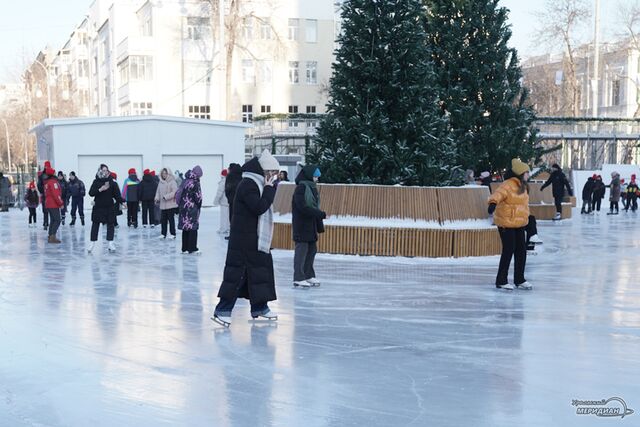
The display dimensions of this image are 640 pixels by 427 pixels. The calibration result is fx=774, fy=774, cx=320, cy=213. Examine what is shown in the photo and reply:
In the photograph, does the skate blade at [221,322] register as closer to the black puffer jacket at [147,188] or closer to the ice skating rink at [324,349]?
the ice skating rink at [324,349]

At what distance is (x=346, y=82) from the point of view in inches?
623

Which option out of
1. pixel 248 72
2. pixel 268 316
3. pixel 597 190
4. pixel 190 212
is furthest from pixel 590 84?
pixel 268 316

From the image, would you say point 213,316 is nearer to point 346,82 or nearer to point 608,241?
point 346,82

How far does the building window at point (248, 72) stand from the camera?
195 feet

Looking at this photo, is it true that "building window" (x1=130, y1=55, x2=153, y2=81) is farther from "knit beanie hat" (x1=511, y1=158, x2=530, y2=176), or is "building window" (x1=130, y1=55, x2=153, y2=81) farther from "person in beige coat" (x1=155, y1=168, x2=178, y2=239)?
"knit beanie hat" (x1=511, y1=158, x2=530, y2=176)

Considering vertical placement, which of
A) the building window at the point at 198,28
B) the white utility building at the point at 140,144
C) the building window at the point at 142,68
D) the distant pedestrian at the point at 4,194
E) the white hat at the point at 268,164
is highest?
the building window at the point at 198,28

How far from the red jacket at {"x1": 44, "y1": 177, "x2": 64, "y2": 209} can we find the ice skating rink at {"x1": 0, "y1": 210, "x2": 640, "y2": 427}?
3921 mm

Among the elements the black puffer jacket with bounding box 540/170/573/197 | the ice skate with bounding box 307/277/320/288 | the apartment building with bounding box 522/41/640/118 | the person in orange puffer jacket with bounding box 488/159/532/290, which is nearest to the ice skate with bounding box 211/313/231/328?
the ice skate with bounding box 307/277/320/288

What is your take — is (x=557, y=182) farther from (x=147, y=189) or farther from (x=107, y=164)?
(x=107, y=164)

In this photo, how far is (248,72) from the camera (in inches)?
2349

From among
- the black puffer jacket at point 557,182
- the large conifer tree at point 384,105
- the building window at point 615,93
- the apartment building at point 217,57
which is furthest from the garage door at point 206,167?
the building window at point 615,93

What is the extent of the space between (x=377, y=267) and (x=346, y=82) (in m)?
4.44

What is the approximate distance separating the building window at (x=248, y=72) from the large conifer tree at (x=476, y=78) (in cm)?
3980

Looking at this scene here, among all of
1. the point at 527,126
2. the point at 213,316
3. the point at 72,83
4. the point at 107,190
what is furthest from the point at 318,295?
the point at 72,83
